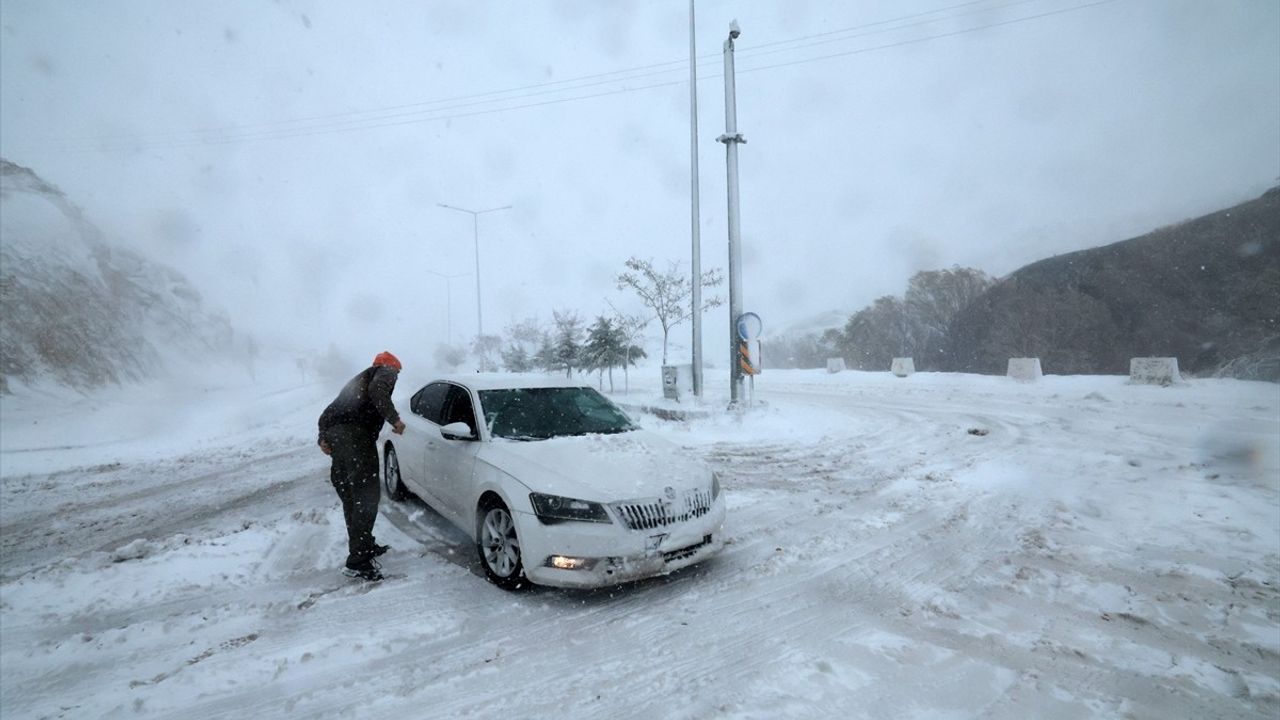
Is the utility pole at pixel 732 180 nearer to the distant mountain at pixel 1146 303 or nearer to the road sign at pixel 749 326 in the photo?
the road sign at pixel 749 326

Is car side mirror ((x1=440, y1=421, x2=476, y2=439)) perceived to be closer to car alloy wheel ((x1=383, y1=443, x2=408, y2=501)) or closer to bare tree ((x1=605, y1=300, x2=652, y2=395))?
car alloy wheel ((x1=383, y1=443, x2=408, y2=501))

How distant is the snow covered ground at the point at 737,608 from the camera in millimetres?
2559

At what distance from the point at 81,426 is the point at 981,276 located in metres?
49.5

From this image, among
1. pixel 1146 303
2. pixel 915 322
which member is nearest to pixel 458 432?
pixel 1146 303

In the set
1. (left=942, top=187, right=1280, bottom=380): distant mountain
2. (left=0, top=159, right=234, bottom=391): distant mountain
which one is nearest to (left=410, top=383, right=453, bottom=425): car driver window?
(left=0, top=159, right=234, bottom=391): distant mountain

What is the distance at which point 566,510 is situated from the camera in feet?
11.3

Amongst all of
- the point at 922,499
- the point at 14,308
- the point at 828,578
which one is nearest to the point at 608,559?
the point at 828,578

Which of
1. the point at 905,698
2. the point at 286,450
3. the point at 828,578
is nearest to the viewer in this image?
the point at 905,698

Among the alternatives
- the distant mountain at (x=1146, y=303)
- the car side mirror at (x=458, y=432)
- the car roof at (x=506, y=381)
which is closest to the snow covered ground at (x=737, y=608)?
the car side mirror at (x=458, y=432)

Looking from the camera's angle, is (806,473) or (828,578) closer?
(828,578)

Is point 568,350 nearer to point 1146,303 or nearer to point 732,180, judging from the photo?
point 732,180

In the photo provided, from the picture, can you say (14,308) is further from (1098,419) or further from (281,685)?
(1098,419)

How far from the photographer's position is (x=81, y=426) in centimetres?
1340

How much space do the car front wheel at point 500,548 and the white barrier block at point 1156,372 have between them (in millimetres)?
18209
